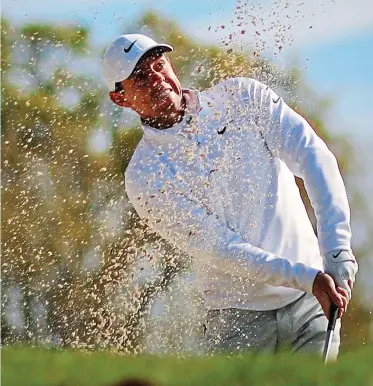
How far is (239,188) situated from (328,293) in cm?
71

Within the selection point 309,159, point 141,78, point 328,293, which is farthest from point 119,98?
point 328,293

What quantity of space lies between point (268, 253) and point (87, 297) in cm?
387

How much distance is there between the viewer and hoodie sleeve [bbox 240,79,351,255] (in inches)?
177

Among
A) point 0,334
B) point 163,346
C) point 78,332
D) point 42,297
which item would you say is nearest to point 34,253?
point 42,297

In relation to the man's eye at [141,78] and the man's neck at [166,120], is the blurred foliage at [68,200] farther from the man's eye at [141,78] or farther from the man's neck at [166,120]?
the man's neck at [166,120]

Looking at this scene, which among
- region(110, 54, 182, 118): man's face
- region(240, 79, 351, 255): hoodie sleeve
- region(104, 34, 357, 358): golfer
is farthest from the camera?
region(110, 54, 182, 118): man's face

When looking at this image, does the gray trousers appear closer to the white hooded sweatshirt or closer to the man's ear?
the white hooded sweatshirt

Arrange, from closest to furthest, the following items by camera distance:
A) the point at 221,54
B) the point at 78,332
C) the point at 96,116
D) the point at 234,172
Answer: the point at 234,172 → the point at 221,54 → the point at 78,332 → the point at 96,116

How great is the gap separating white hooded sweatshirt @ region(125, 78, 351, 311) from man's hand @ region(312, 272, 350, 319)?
12 cm

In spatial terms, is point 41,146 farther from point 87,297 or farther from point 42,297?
point 87,297

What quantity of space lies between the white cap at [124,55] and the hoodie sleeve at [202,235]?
499 millimetres

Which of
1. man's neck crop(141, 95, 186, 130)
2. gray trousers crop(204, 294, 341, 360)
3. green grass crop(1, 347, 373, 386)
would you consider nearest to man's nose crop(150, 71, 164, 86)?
man's neck crop(141, 95, 186, 130)

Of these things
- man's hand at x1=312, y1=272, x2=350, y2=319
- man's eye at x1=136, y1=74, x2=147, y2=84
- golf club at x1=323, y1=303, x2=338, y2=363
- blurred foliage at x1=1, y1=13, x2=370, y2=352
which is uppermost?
man's eye at x1=136, y1=74, x2=147, y2=84

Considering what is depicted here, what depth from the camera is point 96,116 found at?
28.6ft
